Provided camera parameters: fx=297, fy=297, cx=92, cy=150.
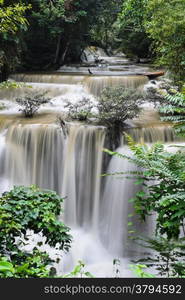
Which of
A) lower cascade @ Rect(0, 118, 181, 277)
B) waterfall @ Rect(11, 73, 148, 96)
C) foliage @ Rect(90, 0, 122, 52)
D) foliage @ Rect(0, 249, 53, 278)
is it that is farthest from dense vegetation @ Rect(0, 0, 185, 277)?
waterfall @ Rect(11, 73, 148, 96)

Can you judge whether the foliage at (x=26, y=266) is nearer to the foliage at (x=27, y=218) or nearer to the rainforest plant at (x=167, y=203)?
the foliage at (x=27, y=218)

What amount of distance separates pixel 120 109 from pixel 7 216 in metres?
5.13

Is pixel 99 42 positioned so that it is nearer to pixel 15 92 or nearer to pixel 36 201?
pixel 15 92

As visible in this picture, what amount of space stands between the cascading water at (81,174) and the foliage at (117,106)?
35 centimetres

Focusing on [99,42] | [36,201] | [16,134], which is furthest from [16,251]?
[99,42]

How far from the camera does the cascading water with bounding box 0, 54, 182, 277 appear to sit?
6.82 metres

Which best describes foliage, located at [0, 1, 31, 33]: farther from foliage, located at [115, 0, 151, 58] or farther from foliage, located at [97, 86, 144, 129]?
foliage, located at [115, 0, 151, 58]

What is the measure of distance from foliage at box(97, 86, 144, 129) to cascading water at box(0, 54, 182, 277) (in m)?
0.35

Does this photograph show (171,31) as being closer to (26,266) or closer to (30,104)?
(30,104)

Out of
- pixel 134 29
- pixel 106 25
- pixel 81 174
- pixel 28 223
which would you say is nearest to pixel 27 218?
pixel 28 223

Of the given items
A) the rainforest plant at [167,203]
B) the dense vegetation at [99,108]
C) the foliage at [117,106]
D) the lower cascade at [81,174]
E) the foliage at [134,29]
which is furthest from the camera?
the foliage at [134,29]

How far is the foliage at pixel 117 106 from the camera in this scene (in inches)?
305

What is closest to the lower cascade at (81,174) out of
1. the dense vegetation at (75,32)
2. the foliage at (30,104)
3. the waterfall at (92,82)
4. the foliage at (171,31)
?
the foliage at (30,104)

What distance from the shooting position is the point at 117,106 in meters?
7.94
